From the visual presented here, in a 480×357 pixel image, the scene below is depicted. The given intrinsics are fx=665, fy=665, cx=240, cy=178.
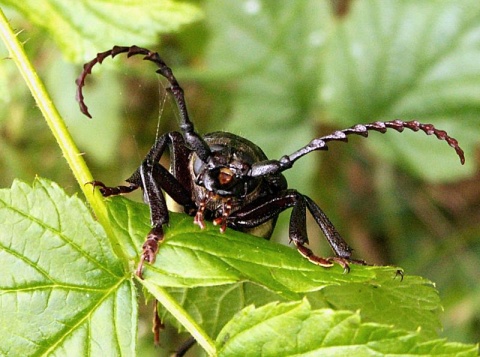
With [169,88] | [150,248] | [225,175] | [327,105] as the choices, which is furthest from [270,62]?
[150,248]

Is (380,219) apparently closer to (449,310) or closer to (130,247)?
(449,310)

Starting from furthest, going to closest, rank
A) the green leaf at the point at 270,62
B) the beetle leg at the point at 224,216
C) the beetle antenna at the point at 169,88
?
the green leaf at the point at 270,62, the beetle leg at the point at 224,216, the beetle antenna at the point at 169,88

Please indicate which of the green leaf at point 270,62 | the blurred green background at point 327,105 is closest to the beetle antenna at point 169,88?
the blurred green background at point 327,105

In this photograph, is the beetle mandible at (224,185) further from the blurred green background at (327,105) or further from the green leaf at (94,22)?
the blurred green background at (327,105)

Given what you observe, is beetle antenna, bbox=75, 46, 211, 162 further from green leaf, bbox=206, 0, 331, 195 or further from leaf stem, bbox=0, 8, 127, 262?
green leaf, bbox=206, 0, 331, 195

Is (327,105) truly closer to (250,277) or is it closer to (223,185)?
(223,185)
